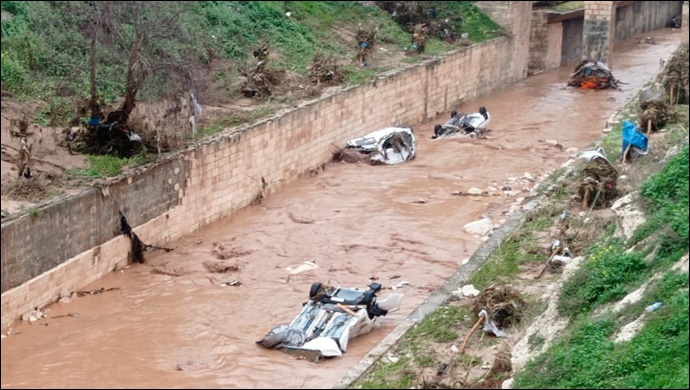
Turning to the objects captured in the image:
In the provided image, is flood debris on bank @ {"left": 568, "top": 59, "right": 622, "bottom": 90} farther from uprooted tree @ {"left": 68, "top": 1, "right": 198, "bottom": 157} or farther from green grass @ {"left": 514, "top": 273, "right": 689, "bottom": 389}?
green grass @ {"left": 514, "top": 273, "right": 689, "bottom": 389}

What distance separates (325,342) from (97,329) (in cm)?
312

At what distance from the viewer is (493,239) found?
16203mm

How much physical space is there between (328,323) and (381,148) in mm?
10090

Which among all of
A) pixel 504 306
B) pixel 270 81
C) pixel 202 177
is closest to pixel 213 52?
pixel 270 81

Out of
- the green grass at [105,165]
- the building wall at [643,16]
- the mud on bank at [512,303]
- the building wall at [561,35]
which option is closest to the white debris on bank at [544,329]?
the mud on bank at [512,303]

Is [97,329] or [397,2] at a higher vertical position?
[397,2]

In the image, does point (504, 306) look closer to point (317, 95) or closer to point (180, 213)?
point (180, 213)

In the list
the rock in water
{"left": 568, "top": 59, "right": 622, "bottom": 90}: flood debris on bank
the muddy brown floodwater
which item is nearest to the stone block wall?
{"left": 568, "top": 59, "right": 622, "bottom": 90}: flood debris on bank

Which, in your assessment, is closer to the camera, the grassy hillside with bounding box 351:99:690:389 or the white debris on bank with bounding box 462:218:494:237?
the grassy hillside with bounding box 351:99:690:389

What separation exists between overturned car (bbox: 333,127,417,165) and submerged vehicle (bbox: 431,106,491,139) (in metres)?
2.21

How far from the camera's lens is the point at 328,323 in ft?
44.6

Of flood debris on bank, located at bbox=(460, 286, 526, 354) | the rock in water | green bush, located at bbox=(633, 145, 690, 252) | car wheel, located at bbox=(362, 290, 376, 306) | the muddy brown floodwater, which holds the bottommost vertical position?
the muddy brown floodwater

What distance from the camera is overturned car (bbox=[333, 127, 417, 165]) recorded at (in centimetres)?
2330

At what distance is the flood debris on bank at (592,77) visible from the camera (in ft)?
104
